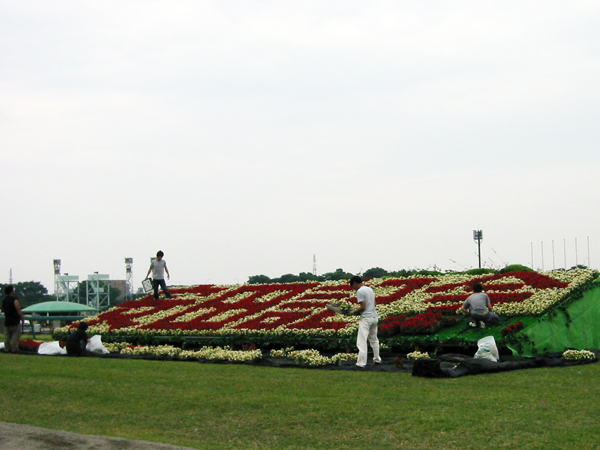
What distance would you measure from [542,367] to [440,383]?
339 centimetres

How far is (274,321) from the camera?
2192cm

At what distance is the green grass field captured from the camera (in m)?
8.37

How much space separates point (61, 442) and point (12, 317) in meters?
14.2

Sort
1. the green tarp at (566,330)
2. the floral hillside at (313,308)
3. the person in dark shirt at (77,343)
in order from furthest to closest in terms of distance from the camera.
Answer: the person in dark shirt at (77,343) → the floral hillside at (313,308) → the green tarp at (566,330)

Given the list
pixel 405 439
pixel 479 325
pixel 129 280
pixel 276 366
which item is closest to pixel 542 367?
pixel 479 325

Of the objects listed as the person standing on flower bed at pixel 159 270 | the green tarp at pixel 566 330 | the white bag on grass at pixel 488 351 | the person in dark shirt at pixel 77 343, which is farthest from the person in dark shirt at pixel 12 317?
the green tarp at pixel 566 330

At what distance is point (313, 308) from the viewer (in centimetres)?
2297

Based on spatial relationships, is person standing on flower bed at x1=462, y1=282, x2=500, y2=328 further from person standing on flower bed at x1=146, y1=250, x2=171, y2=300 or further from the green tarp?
person standing on flower bed at x1=146, y1=250, x2=171, y2=300

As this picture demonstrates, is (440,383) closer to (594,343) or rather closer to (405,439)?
(405,439)

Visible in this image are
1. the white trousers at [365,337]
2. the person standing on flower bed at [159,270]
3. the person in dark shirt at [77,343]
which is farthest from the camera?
the person standing on flower bed at [159,270]

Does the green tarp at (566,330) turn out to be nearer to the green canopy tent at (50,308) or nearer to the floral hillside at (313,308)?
the floral hillside at (313,308)

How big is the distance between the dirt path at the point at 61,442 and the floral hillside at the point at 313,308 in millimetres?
10559

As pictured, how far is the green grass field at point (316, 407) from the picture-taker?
837cm

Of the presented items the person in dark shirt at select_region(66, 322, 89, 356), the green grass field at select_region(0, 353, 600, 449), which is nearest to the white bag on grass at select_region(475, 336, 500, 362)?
the green grass field at select_region(0, 353, 600, 449)
